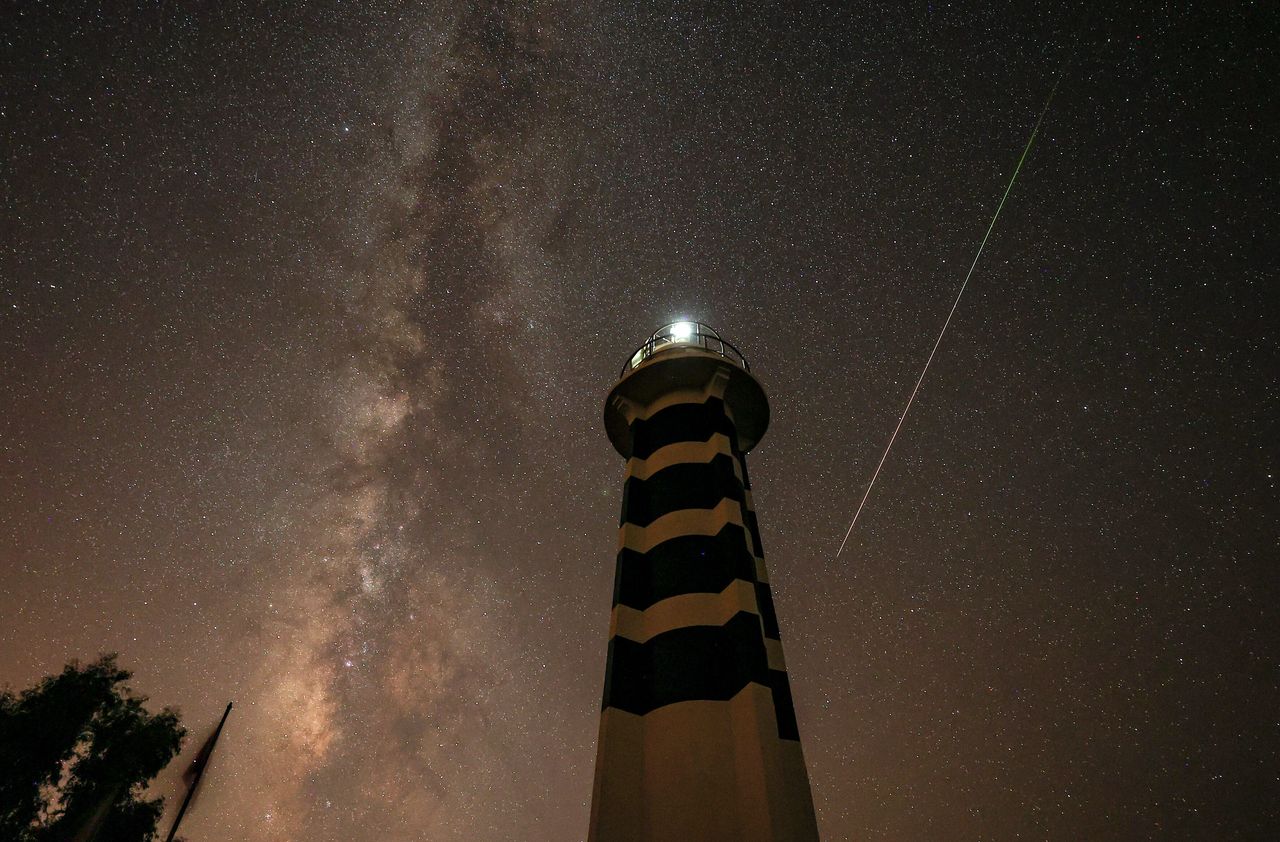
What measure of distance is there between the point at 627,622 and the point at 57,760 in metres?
17.0

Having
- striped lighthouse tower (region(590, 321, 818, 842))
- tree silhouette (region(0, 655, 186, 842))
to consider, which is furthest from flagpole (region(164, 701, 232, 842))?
striped lighthouse tower (region(590, 321, 818, 842))

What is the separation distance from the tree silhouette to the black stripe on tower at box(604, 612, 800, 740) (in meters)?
16.5

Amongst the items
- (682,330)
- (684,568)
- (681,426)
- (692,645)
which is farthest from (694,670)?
(682,330)

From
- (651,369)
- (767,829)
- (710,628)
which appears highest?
(651,369)

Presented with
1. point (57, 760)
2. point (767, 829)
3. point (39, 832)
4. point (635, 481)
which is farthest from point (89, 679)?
point (767, 829)

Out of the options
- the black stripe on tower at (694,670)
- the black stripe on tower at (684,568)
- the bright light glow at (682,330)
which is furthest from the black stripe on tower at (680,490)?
the bright light glow at (682,330)

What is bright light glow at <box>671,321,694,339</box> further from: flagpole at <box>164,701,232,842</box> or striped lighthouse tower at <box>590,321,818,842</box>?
flagpole at <box>164,701,232,842</box>

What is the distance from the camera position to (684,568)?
8.25 metres

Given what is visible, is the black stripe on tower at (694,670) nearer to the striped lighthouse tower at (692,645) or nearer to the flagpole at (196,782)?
the striped lighthouse tower at (692,645)

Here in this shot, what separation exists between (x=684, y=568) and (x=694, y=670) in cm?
135

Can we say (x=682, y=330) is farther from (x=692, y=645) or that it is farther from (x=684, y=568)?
(x=692, y=645)

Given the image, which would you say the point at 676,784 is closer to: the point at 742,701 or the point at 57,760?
the point at 742,701

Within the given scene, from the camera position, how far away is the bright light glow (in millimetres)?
12131

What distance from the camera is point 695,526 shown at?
8.62m
